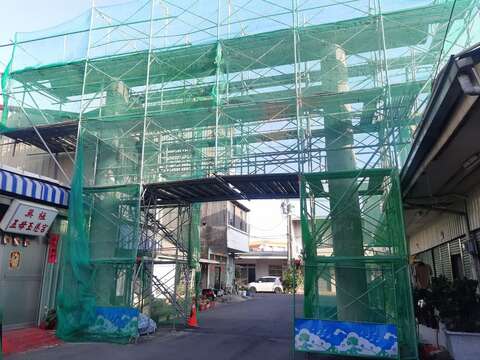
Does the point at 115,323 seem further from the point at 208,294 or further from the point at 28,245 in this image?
the point at 208,294

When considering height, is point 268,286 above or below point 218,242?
below

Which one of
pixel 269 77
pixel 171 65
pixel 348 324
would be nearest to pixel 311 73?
pixel 269 77

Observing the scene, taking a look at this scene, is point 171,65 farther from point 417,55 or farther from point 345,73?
point 417,55

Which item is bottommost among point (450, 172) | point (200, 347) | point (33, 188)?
point (200, 347)

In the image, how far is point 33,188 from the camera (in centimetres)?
1083

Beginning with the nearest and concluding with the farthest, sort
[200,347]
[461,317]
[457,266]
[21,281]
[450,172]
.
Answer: [461,317] < [450,172] < [200,347] < [457,266] < [21,281]

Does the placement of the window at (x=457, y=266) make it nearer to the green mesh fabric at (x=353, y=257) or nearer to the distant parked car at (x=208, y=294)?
the green mesh fabric at (x=353, y=257)

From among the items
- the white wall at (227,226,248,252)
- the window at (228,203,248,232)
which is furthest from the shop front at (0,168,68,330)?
the window at (228,203,248,232)

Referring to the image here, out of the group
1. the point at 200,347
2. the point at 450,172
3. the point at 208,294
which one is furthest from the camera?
the point at 208,294

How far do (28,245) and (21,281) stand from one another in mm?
1050

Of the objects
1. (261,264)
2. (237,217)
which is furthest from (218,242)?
(261,264)

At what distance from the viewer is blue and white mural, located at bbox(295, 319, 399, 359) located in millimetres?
7422

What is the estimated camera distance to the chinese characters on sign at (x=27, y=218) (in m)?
10.4

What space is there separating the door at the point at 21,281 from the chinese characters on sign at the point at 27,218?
54cm
